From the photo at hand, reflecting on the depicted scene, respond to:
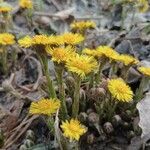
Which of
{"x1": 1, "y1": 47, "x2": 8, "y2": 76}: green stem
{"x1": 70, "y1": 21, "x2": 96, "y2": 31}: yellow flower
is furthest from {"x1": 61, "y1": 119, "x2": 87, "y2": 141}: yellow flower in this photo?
{"x1": 1, "y1": 47, "x2": 8, "y2": 76}: green stem

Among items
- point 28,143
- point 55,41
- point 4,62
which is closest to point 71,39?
point 55,41

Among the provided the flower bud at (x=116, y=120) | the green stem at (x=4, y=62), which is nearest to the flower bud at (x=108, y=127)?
the flower bud at (x=116, y=120)

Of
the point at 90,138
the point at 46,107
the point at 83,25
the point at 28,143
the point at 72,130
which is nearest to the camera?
the point at 72,130

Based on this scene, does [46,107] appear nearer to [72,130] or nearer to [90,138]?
[72,130]

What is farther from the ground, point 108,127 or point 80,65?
point 80,65

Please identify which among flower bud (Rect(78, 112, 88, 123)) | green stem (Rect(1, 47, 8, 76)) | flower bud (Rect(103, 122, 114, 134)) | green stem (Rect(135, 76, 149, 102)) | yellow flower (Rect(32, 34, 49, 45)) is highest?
yellow flower (Rect(32, 34, 49, 45))

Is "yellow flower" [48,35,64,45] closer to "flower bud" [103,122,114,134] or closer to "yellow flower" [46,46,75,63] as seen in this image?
"yellow flower" [46,46,75,63]
